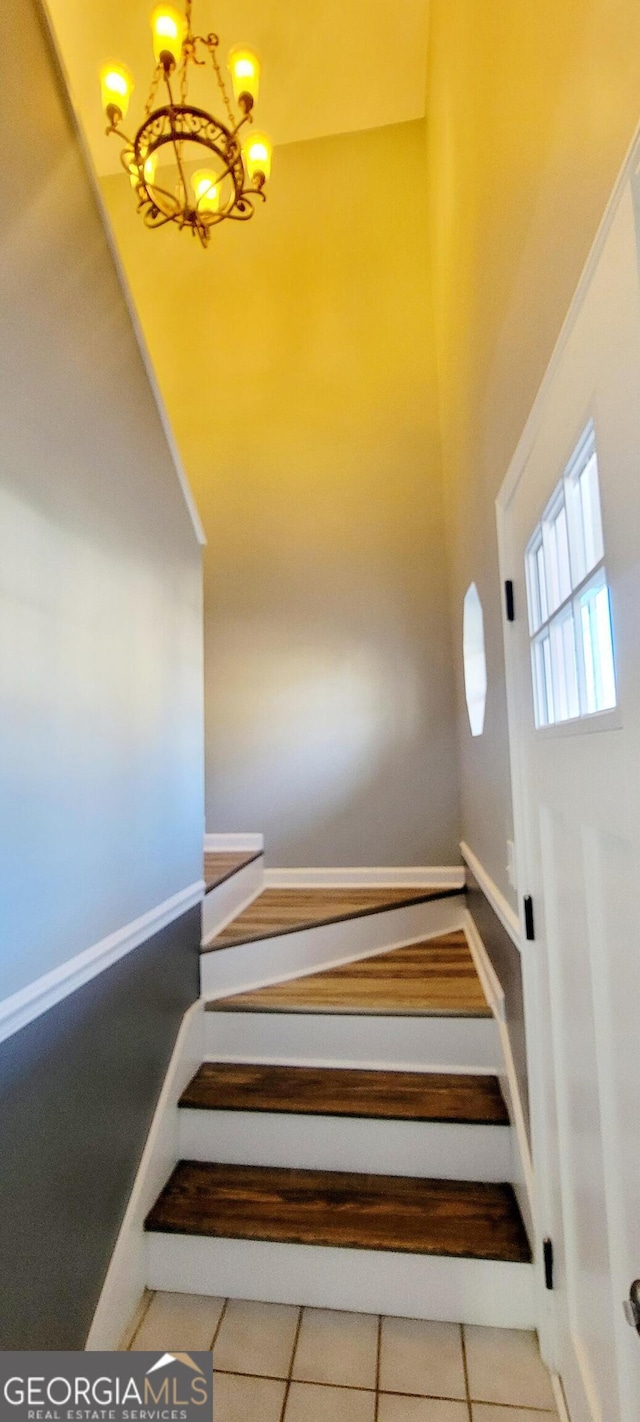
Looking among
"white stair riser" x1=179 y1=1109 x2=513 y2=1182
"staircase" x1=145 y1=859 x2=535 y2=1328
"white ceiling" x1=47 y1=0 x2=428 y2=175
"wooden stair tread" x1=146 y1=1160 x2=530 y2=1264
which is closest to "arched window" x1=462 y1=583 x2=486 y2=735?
"staircase" x1=145 y1=859 x2=535 y2=1328

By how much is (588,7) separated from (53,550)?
1.22m

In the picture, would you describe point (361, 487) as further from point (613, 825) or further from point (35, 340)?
point (613, 825)

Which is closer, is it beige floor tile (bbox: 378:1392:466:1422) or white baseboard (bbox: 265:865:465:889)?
beige floor tile (bbox: 378:1392:466:1422)

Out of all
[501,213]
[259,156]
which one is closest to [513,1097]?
[501,213]

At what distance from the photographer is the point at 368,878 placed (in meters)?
3.39

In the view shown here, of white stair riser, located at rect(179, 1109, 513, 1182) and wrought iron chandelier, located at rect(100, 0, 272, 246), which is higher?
wrought iron chandelier, located at rect(100, 0, 272, 246)

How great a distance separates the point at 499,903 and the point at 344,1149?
827mm

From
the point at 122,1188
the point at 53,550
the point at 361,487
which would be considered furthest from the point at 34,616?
the point at 361,487

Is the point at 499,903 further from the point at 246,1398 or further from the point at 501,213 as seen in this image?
the point at 501,213

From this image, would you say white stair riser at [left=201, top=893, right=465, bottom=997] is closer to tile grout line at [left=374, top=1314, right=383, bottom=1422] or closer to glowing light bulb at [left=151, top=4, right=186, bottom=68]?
tile grout line at [left=374, top=1314, right=383, bottom=1422]

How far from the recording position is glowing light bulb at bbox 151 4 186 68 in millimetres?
2256

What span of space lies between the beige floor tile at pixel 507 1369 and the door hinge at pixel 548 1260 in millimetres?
212

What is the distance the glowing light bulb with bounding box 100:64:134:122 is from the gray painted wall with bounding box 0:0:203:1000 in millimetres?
1444

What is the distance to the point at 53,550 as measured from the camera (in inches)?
50.6
